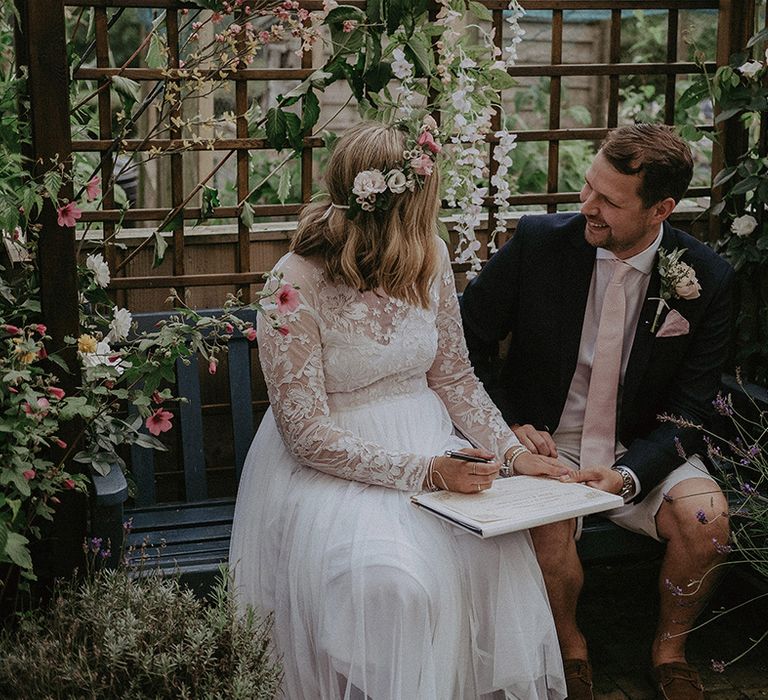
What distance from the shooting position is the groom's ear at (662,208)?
9.47 feet

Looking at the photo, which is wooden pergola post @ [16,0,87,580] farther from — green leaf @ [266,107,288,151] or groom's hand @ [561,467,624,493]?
groom's hand @ [561,467,624,493]

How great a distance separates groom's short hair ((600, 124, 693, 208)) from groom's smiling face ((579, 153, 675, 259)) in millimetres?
18

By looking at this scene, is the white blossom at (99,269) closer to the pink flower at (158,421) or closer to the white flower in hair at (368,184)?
the pink flower at (158,421)

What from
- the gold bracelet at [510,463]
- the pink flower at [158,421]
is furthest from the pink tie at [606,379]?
the pink flower at [158,421]

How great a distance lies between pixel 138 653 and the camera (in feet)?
5.80

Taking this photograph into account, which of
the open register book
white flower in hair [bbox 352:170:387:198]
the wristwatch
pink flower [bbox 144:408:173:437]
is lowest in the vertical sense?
the wristwatch

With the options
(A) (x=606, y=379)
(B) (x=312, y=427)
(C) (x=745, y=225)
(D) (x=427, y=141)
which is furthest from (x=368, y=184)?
(C) (x=745, y=225)

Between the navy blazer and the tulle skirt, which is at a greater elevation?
the navy blazer

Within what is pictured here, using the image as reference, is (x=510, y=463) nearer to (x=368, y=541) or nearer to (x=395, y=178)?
(x=368, y=541)

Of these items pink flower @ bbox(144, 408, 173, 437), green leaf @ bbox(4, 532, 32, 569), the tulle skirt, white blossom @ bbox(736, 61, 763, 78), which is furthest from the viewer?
white blossom @ bbox(736, 61, 763, 78)

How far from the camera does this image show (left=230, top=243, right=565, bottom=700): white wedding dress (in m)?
2.31

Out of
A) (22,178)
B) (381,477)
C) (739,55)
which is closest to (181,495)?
(381,477)

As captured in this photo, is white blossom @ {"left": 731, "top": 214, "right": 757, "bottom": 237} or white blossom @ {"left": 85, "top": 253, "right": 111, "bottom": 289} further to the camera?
white blossom @ {"left": 731, "top": 214, "right": 757, "bottom": 237}

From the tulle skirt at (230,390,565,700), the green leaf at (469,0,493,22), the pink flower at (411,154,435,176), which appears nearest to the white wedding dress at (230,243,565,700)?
the tulle skirt at (230,390,565,700)
